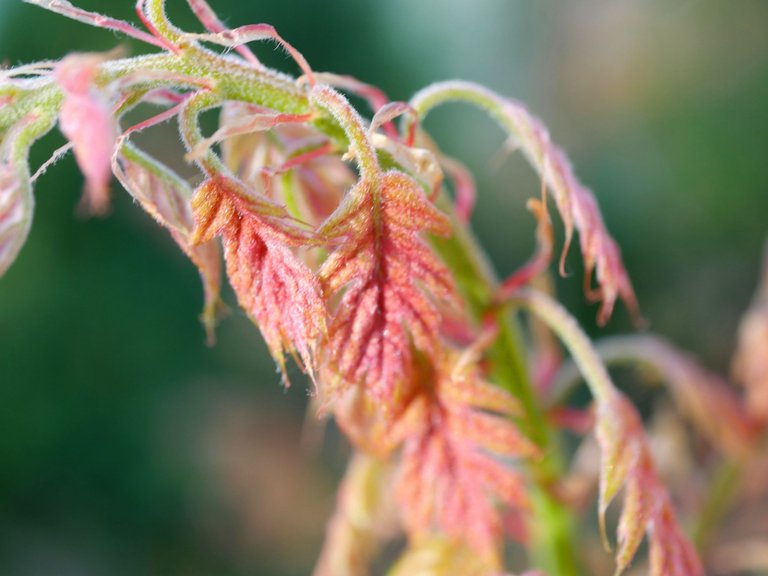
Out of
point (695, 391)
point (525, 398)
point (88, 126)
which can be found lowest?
point (88, 126)

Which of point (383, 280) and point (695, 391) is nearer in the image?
point (383, 280)

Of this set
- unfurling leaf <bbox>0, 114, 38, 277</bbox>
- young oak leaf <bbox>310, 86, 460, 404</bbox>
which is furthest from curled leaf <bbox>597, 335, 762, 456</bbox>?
unfurling leaf <bbox>0, 114, 38, 277</bbox>

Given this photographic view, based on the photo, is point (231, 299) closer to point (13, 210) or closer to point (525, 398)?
point (525, 398)

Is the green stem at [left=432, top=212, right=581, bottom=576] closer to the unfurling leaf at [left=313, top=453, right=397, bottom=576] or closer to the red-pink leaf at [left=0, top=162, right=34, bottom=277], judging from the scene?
the unfurling leaf at [left=313, top=453, right=397, bottom=576]

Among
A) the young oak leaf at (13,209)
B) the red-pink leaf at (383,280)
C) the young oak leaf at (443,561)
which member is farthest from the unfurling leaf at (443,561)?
the young oak leaf at (13,209)

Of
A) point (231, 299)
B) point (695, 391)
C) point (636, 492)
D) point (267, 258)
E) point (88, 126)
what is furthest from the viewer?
point (231, 299)

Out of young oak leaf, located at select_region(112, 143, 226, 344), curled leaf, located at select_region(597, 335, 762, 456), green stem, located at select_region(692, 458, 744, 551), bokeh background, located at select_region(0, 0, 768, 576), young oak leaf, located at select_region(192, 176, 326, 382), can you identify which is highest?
bokeh background, located at select_region(0, 0, 768, 576)

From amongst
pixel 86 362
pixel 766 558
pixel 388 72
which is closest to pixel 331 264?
pixel 766 558

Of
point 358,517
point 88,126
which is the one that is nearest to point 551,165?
point 88,126
